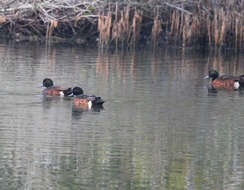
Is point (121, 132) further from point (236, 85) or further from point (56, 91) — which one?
point (236, 85)

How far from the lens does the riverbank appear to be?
23.2m

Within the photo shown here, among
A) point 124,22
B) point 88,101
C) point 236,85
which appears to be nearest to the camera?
point 88,101

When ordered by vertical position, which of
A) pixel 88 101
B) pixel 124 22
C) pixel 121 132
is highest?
pixel 124 22

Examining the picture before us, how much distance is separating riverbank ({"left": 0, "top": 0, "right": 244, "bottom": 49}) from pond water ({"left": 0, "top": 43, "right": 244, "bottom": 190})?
5.78m

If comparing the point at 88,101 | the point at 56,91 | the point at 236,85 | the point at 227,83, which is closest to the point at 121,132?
the point at 88,101

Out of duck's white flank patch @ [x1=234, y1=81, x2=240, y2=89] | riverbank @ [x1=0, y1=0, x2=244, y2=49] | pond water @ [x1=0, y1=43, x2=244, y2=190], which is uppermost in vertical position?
riverbank @ [x1=0, y1=0, x2=244, y2=49]

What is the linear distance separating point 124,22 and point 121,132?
1305 cm

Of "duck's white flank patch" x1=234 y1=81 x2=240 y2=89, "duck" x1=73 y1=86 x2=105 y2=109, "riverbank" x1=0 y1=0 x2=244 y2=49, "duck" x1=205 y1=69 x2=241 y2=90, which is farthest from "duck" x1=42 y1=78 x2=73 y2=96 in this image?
"riverbank" x1=0 y1=0 x2=244 y2=49

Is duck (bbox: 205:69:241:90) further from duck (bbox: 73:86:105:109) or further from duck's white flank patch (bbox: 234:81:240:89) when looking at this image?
duck (bbox: 73:86:105:109)

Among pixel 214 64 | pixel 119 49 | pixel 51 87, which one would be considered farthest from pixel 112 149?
pixel 119 49

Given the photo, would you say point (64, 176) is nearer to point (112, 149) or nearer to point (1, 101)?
point (112, 149)

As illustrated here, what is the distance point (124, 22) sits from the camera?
23125mm

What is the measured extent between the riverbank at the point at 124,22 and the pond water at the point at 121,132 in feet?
19.0

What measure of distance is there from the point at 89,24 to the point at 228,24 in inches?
177
